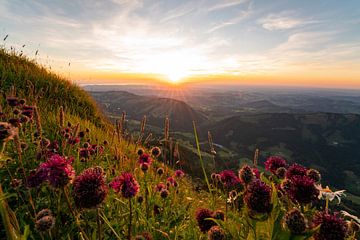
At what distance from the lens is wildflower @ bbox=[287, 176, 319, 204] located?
6.90 feet

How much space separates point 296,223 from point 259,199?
0.33 m

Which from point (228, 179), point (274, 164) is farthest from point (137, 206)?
point (274, 164)

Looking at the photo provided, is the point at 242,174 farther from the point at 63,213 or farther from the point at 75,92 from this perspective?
the point at 75,92

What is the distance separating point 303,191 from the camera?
84.3 inches

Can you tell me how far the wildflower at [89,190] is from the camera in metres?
1.99

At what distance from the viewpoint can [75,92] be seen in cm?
1432

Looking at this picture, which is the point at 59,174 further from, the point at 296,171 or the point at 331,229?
the point at 296,171

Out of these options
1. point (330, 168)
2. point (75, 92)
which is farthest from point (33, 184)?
point (330, 168)

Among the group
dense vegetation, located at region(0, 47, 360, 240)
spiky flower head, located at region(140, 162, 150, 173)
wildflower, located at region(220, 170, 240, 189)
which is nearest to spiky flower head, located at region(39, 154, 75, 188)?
dense vegetation, located at region(0, 47, 360, 240)

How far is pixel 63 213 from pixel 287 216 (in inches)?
136

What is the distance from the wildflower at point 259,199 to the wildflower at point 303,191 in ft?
0.83

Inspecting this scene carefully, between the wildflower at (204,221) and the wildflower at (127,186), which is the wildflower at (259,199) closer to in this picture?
the wildflower at (127,186)

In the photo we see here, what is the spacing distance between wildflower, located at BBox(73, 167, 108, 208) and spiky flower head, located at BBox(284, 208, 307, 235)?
4.38 ft

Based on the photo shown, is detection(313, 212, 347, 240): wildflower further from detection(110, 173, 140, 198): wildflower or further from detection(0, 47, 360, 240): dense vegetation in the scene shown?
detection(110, 173, 140, 198): wildflower
